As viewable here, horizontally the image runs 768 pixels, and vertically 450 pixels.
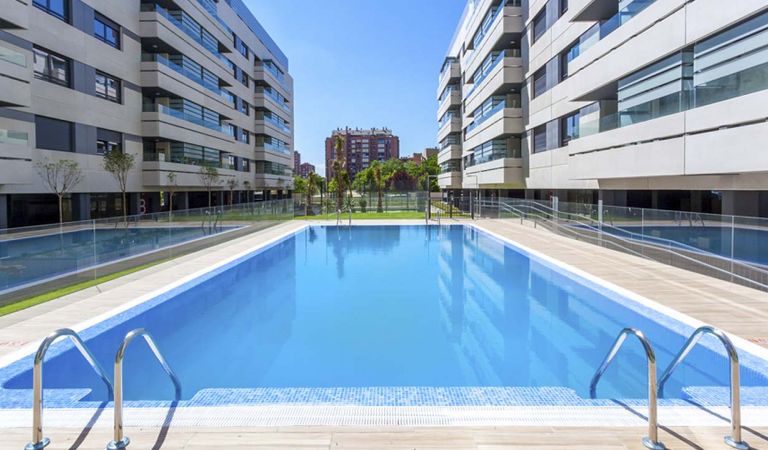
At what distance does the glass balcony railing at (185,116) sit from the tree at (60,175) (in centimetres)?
811

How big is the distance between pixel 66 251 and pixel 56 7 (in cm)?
1792

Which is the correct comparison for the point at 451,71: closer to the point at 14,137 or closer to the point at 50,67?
the point at 50,67

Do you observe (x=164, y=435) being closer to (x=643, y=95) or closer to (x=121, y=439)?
(x=121, y=439)

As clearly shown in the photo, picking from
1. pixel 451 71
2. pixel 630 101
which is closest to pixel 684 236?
pixel 630 101

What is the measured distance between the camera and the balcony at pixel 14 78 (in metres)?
18.8

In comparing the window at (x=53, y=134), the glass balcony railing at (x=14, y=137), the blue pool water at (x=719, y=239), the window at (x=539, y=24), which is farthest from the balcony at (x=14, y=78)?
the window at (x=539, y=24)

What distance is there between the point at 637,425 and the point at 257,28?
182ft

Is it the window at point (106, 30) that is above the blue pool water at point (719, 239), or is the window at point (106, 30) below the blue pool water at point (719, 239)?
above

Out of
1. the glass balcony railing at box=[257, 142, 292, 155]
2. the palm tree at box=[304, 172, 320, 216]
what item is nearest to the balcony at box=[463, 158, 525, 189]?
the palm tree at box=[304, 172, 320, 216]

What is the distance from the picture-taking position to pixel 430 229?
96.9 feet

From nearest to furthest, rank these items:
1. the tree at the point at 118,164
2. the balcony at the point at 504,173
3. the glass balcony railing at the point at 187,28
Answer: the tree at the point at 118,164 < the glass balcony railing at the point at 187,28 < the balcony at the point at 504,173

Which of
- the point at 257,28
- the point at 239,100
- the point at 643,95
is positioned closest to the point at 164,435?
the point at 643,95

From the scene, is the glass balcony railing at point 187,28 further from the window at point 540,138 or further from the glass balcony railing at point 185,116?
the window at point 540,138

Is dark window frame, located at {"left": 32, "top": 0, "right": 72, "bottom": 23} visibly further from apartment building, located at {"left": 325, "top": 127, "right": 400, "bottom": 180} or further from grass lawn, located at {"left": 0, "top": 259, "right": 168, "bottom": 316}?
apartment building, located at {"left": 325, "top": 127, "right": 400, "bottom": 180}
